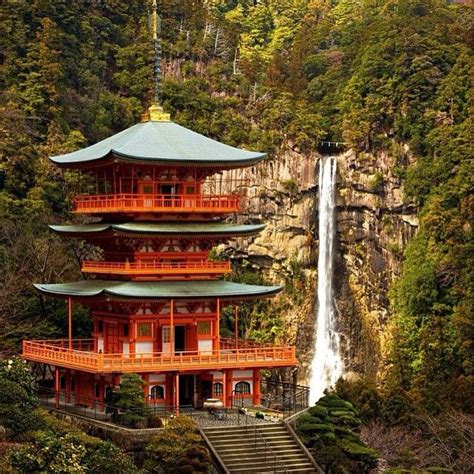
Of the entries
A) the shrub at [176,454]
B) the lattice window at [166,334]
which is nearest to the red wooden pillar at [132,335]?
the lattice window at [166,334]

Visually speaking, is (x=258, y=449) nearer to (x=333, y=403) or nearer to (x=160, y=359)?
(x=333, y=403)

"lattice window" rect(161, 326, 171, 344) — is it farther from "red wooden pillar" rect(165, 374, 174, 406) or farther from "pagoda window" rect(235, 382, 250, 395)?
"pagoda window" rect(235, 382, 250, 395)

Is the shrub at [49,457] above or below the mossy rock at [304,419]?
above

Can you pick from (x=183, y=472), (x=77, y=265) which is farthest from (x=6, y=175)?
(x=183, y=472)

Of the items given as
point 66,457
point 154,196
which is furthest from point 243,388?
point 66,457

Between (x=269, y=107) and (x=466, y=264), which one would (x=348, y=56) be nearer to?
(x=269, y=107)

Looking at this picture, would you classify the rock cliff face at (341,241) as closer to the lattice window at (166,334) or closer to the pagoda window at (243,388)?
the pagoda window at (243,388)
